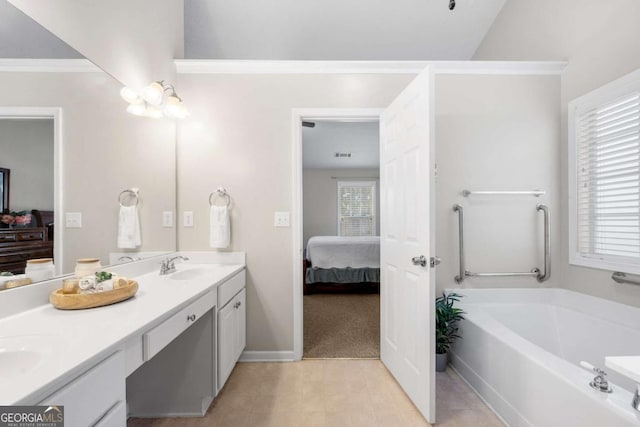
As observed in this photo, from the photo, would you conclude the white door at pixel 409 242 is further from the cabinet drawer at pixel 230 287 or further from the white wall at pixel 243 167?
the cabinet drawer at pixel 230 287

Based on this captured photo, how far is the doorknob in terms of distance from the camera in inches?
60.8

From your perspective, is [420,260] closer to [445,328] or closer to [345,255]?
[445,328]

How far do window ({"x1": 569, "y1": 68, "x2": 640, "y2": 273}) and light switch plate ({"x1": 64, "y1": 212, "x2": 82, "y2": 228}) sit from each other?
3204 millimetres

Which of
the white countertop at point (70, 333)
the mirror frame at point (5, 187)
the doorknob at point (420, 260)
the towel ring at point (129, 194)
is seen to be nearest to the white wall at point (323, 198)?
the towel ring at point (129, 194)

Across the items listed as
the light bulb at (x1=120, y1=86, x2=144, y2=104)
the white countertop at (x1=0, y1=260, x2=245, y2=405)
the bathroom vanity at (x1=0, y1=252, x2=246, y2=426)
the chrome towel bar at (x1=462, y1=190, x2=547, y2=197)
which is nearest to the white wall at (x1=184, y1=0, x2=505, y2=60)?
the light bulb at (x1=120, y1=86, x2=144, y2=104)

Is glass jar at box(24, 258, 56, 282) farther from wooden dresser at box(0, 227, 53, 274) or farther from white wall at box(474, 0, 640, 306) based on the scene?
white wall at box(474, 0, 640, 306)

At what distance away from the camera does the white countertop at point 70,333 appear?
61cm

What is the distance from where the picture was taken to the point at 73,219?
1317 millimetres

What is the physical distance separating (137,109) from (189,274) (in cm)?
117

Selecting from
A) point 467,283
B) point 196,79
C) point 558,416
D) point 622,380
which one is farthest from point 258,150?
point 622,380

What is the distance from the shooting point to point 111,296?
116cm

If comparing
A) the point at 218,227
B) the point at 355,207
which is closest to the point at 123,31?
the point at 218,227

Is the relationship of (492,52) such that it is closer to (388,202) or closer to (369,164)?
(388,202)

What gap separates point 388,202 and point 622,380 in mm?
1719
